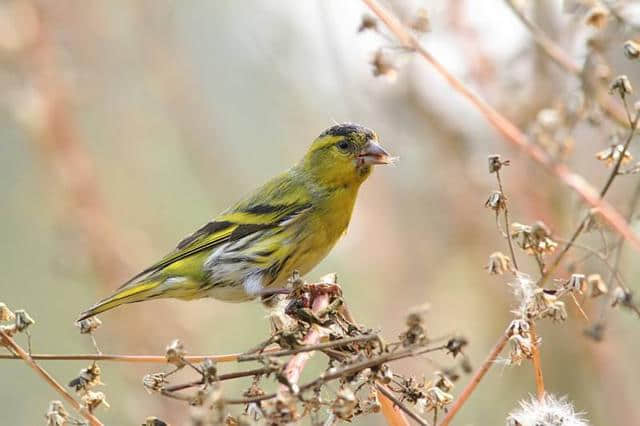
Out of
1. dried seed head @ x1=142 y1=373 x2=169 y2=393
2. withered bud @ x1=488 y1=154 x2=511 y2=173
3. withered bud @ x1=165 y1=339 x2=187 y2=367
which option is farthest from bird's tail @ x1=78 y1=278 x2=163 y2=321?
withered bud @ x1=488 y1=154 x2=511 y2=173

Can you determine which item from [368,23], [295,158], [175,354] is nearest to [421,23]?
[368,23]

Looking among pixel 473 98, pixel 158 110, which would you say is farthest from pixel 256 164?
pixel 473 98

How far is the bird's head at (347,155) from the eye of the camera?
14.7 feet

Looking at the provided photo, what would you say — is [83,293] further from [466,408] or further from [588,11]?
[588,11]

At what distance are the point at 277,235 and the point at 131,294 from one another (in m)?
0.83

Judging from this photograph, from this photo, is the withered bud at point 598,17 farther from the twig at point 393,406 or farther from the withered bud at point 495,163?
the twig at point 393,406

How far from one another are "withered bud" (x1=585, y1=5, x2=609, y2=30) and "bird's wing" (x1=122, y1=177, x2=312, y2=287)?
2007 mm

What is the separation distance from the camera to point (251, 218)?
15.4 ft

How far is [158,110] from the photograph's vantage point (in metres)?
6.39

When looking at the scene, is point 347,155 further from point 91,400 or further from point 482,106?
point 91,400

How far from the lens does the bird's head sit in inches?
176

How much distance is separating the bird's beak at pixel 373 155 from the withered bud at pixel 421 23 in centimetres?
116

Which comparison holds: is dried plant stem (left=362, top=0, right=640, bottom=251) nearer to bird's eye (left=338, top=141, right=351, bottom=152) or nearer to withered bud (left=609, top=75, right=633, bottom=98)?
withered bud (left=609, top=75, right=633, bottom=98)

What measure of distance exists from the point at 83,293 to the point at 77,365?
146 cm
